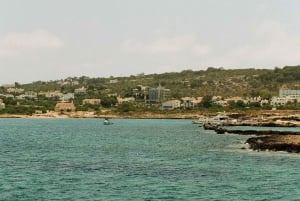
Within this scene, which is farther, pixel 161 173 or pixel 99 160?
pixel 99 160

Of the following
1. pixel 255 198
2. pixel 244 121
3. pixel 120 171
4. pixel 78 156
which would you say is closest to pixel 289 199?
pixel 255 198

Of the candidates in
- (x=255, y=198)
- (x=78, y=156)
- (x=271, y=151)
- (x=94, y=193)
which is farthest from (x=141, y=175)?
(x=271, y=151)

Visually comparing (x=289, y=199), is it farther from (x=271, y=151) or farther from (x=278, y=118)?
(x=278, y=118)

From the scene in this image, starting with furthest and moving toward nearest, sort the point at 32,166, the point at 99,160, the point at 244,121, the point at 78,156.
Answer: the point at 244,121
the point at 78,156
the point at 99,160
the point at 32,166

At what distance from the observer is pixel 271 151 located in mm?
65250

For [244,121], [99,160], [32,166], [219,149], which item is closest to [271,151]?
[219,149]

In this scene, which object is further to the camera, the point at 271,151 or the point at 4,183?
the point at 271,151

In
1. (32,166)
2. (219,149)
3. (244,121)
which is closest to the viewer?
(32,166)

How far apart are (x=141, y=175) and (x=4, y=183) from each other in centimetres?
1072

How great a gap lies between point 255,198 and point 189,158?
23.4m

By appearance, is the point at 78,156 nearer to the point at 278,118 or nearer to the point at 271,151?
the point at 271,151

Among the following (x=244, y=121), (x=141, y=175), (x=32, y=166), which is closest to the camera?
(x=141, y=175)

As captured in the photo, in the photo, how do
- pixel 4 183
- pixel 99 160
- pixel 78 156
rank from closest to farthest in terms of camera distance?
pixel 4 183, pixel 99 160, pixel 78 156

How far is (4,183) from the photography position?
43656 mm
